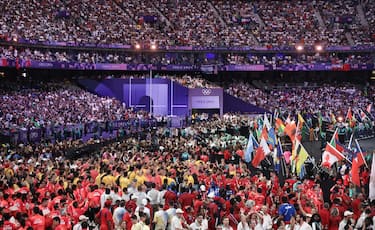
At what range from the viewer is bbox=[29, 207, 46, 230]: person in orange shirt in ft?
32.3

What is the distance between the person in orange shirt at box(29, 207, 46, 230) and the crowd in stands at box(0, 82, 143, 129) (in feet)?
65.5

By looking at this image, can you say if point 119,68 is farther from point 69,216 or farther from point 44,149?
point 69,216

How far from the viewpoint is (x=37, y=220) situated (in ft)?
32.5

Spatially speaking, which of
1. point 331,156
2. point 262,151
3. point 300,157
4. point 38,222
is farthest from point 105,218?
point 331,156

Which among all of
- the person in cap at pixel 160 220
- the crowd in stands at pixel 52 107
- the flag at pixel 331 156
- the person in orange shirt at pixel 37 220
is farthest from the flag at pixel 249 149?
the crowd in stands at pixel 52 107

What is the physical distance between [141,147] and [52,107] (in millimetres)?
14627

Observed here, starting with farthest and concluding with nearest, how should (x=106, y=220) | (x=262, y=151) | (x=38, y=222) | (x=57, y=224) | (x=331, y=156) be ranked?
(x=262, y=151) < (x=331, y=156) < (x=106, y=220) < (x=38, y=222) < (x=57, y=224)

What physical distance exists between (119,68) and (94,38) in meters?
3.67

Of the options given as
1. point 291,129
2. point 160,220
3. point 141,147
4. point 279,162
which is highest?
point 291,129

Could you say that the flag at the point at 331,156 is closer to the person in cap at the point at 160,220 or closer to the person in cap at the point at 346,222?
the person in cap at the point at 346,222

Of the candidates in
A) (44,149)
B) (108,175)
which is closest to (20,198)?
(108,175)

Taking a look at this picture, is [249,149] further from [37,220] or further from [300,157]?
[37,220]

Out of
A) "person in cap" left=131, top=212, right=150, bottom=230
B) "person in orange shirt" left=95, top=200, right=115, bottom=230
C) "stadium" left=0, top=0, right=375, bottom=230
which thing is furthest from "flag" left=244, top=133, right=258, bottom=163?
"person in cap" left=131, top=212, right=150, bottom=230

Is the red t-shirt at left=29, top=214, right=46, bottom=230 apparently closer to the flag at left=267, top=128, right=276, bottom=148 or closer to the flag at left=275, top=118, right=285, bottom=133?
the flag at left=267, top=128, right=276, bottom=148
